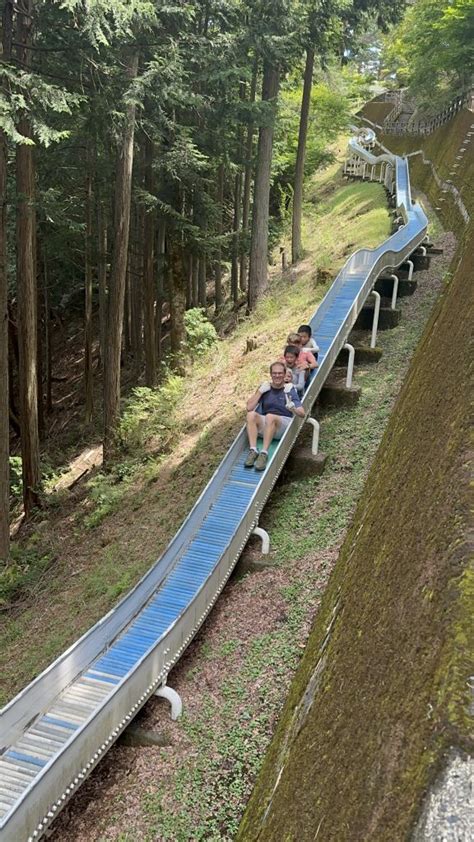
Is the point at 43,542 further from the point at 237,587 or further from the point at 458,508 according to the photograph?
the point at 458,508

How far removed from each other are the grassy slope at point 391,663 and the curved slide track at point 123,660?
1.40 m

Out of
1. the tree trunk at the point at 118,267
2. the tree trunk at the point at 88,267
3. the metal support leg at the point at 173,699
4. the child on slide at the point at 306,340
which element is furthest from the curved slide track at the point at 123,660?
the tree trunk at the point at 88,267

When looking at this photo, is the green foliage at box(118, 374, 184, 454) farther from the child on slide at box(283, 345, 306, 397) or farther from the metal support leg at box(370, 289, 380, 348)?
the child on slide at box(283, 345, 306, 397)

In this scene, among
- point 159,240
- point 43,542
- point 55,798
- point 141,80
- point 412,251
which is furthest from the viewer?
point 159,240

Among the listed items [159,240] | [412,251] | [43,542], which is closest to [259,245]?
[159,240]

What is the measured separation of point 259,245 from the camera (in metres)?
21.2

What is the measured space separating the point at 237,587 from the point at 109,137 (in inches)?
418

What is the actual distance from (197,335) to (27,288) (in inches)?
273

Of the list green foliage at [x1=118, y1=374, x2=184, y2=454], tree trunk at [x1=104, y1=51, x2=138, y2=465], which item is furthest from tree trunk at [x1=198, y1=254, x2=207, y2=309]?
tree trunk at [x1=104, y1=51, x2=138, y2=465]

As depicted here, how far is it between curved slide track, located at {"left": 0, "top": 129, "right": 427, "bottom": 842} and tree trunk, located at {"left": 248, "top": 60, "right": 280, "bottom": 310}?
11183 millimetres

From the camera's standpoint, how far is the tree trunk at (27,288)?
11340mm

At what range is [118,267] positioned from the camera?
14.8 metres

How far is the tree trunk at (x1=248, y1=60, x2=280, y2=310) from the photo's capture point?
67.4ft

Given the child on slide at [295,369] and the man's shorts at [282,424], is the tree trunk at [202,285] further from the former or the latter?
the man's shorts at [282,424]
